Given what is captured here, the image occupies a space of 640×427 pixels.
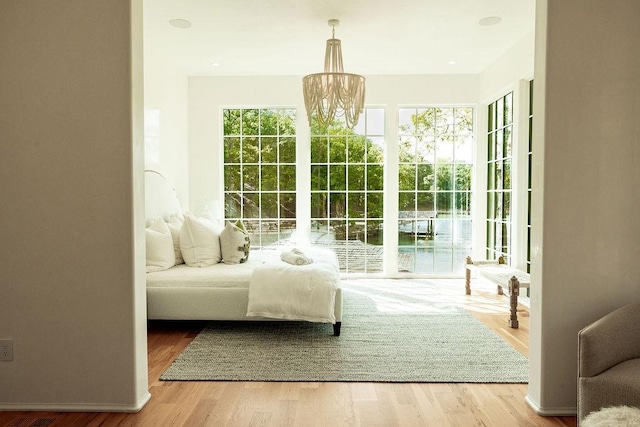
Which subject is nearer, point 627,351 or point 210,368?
point 627,351

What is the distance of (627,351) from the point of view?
2.14 meters

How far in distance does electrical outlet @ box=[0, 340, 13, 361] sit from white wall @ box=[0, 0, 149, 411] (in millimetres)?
31

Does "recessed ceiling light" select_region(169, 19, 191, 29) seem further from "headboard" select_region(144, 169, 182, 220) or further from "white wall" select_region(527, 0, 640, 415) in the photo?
"white wall" select_region(527, 0, 640, 415)

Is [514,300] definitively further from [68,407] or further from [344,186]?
[68,407]

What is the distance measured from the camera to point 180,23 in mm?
4363

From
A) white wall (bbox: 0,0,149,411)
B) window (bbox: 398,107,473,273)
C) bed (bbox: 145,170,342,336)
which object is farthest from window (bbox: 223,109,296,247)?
white wall (bbox: 0,0,149,411)

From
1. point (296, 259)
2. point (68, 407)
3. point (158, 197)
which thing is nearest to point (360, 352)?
point (296, 259)

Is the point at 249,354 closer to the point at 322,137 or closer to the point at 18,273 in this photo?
the point at 18,273

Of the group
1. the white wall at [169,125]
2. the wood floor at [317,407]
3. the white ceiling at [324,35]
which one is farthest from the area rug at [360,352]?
the white ceiling at [324,35]

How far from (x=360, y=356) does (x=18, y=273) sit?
2203 millimetres

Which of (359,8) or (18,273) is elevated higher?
(359,8)

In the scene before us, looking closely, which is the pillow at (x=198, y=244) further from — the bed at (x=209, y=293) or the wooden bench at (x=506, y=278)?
the wooden bench at (x=506, y=278)

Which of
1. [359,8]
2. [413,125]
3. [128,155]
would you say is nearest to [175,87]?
[359,8]

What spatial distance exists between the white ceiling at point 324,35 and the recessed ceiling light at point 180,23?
0.18 ft
